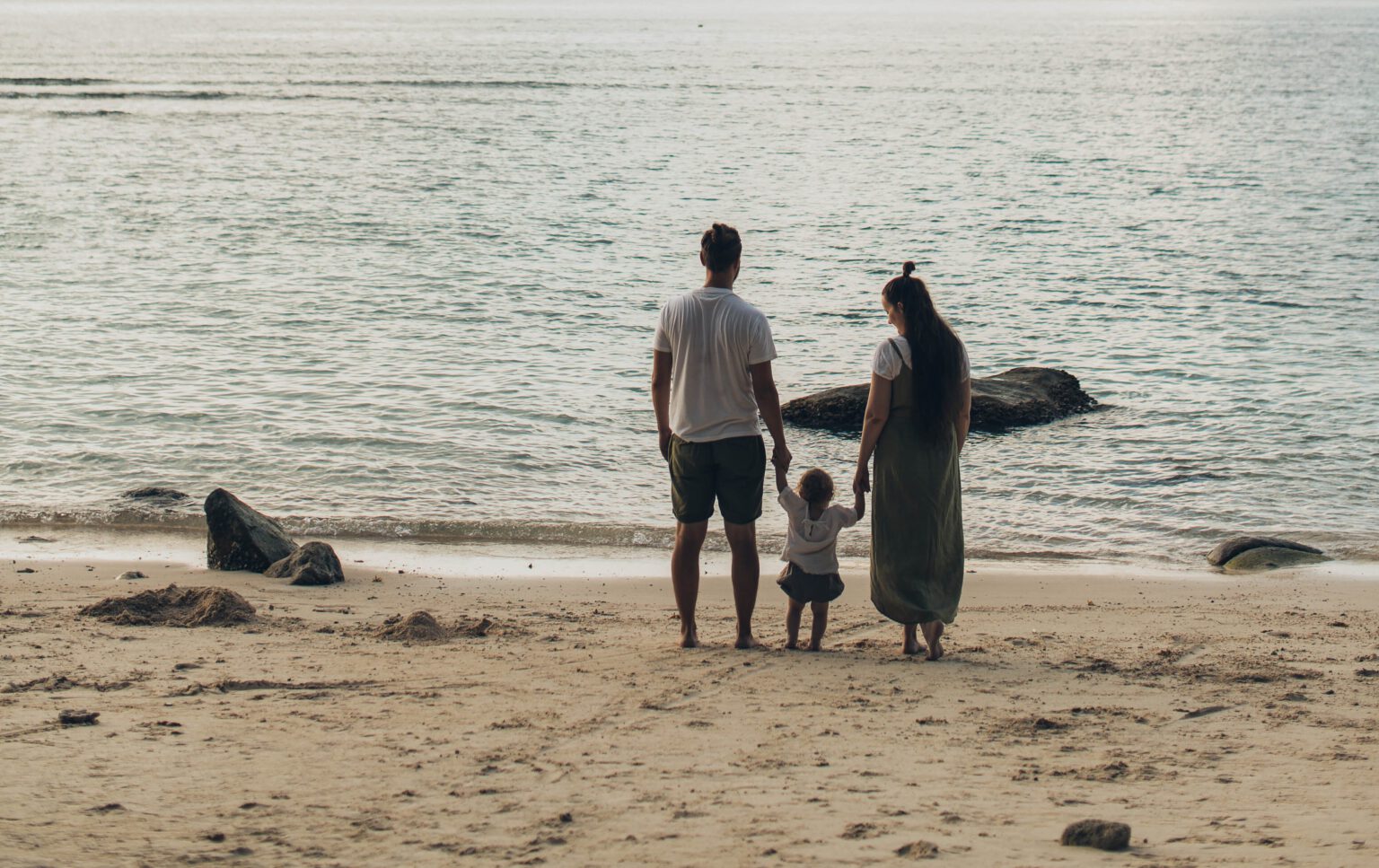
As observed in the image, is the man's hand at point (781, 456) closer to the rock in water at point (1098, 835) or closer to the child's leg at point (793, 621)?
the child's leg at point (793, 621)

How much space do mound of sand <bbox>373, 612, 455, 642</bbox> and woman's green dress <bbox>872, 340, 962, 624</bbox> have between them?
220cm

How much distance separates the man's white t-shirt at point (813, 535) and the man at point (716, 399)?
0.19 meters

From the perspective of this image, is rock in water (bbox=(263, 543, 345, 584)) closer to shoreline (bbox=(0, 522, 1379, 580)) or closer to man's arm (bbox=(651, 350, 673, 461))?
shoreline (bbox=(0, 522, 1379, 580))

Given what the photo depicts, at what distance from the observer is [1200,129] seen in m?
52.7

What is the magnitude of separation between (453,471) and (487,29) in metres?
135

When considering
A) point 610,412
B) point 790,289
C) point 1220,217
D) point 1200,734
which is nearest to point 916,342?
point 1200,734

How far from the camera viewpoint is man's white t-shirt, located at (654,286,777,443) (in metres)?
6.28

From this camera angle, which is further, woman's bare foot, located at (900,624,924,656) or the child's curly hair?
woman's bare foot, located at (900,624,924,656)

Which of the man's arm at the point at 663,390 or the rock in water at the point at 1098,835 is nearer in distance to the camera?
the rock in water at the point at 1098,835

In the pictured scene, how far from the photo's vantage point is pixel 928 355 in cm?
621

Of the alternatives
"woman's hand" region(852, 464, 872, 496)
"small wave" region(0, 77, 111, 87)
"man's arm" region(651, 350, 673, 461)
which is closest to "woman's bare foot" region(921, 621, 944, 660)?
"woman's hand" region(852, 464, 872, 496)

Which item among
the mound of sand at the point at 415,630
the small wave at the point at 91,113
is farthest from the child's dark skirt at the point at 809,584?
the small wave at the point at 91,113

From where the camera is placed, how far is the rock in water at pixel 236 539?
349 inches

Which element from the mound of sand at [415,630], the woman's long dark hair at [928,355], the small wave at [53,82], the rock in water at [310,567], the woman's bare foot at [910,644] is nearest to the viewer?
the woman's long dark hair at [928,355]
